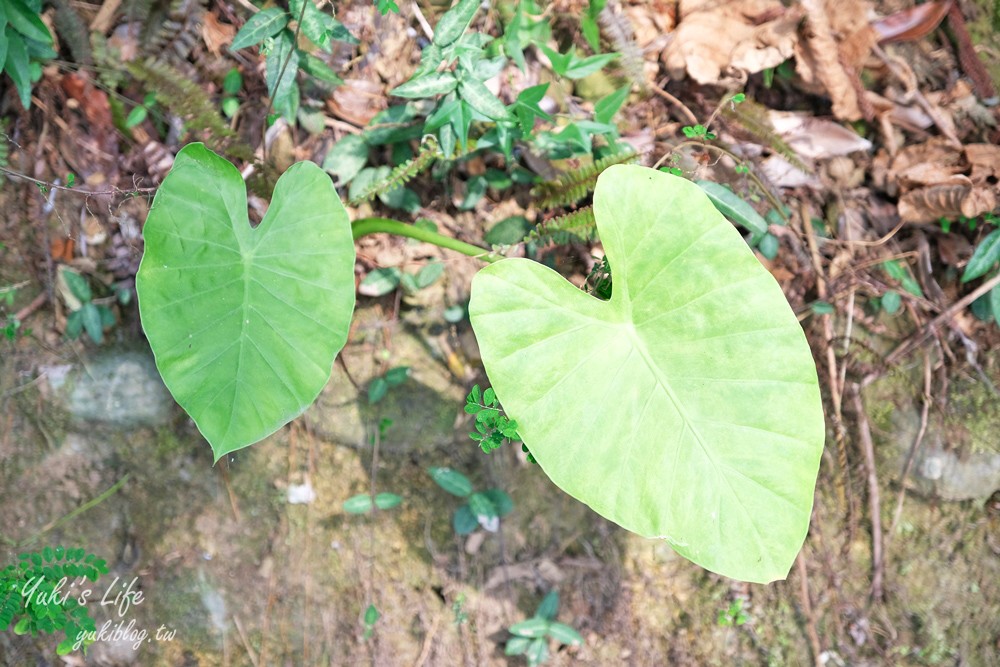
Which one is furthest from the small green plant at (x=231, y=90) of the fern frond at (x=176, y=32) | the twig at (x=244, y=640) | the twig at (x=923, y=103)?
the twig at (x=923, y=103)

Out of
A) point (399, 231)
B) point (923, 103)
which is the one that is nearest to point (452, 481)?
point (399, 231)

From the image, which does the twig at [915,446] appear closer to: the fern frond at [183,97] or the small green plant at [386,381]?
the small green plant at [386,381]

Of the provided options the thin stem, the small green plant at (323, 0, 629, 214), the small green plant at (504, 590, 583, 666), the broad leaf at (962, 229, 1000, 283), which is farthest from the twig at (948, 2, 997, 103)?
the small green plant at (504, 590, 583, 666)

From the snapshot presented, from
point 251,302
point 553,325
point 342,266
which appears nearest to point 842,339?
point 553,325

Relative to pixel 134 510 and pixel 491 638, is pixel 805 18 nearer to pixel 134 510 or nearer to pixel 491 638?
pixel 491 638

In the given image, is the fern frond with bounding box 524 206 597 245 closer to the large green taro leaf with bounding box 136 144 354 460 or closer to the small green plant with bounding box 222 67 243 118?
the large green taro leaf with bounding box 136 144 354 460

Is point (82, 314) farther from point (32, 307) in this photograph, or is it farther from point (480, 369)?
point (480, 369)
